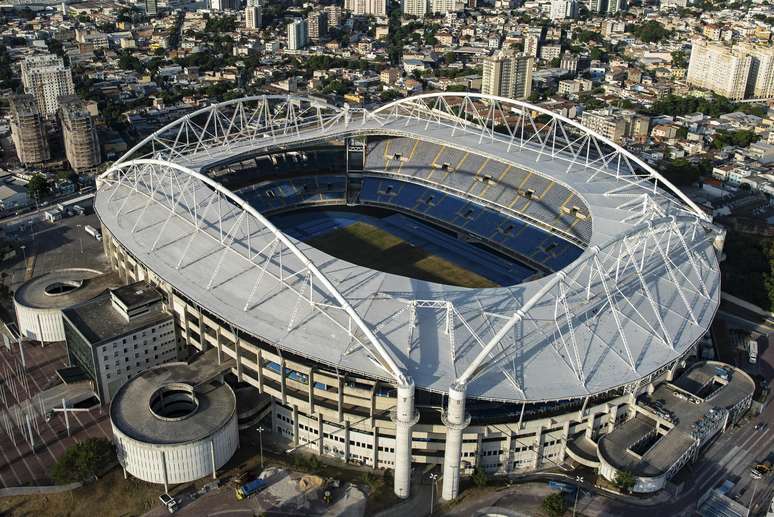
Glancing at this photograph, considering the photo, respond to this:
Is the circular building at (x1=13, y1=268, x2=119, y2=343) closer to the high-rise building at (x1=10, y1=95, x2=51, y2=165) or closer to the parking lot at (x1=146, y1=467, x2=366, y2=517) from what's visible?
the parking lot at (x1=146, y1=467, x2=366, y2=517)

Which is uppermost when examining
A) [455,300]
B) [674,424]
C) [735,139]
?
[455,300]

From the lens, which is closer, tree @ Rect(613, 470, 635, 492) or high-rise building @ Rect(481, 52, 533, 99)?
tree @ Rect(613, 470, 635, 492)

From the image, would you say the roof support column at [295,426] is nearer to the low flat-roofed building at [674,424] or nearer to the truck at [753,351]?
the low flat-roofed building at [674,424]

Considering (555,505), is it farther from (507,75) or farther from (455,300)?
(507,75)

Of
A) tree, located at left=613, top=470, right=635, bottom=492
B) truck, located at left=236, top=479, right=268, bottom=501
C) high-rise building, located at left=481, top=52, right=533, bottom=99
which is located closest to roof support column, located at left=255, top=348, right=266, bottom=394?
truck, located at left=236, top=479, right=268, bottom=501

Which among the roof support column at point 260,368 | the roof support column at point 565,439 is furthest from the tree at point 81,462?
the roof support column at point 565,439

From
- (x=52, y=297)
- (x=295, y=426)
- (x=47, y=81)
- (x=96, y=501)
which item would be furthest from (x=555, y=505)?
(x=47, y=81)

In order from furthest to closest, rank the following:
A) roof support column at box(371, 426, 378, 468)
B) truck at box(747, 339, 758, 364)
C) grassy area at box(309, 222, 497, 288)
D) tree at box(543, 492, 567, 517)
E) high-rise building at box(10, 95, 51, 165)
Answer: high-rise building at box(10, 95, 51, 165) < grassy area at box(309, 222, 497, 288) < truck at box(747, 339, 758, 364) < roof support column at box(371, 426, 378, 468) < tree at box(543, 492, 567, 517)

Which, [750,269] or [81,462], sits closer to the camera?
[81,462]
